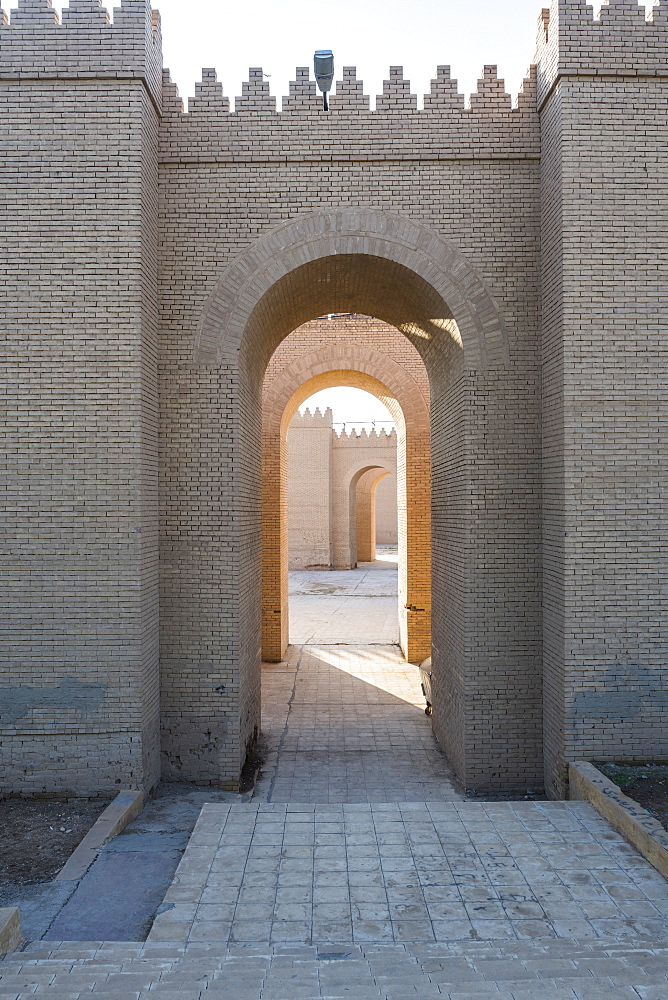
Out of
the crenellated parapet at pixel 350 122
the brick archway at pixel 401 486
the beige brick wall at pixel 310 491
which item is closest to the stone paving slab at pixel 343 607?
the beige brick wall at pixel 310 491

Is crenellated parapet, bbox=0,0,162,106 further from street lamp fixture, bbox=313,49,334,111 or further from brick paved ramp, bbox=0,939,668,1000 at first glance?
brick paved ramp, bbox=0,939,668,1000

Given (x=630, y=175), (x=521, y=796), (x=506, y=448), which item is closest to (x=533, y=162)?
(x=630, y=175)

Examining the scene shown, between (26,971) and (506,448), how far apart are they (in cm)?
585

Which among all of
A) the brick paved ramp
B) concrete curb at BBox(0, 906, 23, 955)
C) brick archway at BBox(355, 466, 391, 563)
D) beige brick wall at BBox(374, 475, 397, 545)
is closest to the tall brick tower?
concrete curb at BBox(0, 906, 23, 955)

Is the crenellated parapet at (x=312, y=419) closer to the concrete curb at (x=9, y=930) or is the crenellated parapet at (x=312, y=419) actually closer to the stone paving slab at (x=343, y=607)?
the stone paving slab at (x=343, y=607)

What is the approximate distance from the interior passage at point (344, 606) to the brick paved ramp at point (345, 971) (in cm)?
1092

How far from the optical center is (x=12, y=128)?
22.6 ft

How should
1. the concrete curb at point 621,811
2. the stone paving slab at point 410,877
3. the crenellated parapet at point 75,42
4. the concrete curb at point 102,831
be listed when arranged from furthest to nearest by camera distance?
the crenellated parapet at point 75,42, the concrete curb at point 102,831, the concrete curb at point 621,811, the stone paving slab at point 410,877

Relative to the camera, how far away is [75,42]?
22.5 ft

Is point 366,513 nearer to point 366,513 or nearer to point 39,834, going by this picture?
point 366,513

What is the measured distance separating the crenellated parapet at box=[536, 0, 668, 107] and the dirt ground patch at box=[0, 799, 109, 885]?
795cm

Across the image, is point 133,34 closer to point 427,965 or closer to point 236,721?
point 236,721

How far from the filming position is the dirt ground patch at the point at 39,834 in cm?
538

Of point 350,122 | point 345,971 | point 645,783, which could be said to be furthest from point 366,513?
point 345,971
